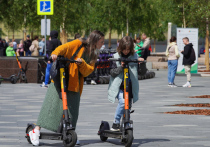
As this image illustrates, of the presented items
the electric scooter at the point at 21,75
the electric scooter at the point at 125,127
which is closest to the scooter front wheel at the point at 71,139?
the electric scooter at the point at 125,127

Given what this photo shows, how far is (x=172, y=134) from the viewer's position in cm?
934

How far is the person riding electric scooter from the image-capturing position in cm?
832

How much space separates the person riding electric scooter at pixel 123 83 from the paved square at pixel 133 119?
0.21m

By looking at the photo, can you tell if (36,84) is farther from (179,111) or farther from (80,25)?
(80,25)

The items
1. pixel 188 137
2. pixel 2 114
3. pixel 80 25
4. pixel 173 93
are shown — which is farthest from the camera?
pixel 80 25

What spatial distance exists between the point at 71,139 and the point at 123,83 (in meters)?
1.27

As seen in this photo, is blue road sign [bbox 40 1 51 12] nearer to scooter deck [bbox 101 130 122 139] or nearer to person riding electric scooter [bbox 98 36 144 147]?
person riding electric scooter [bbox 98 36 144 147]

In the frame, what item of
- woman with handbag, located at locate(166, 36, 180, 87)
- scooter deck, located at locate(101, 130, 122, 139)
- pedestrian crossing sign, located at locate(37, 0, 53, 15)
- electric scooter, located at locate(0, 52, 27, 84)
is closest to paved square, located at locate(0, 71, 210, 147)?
scooter deck, located at locate(101, 130, 122, 139)

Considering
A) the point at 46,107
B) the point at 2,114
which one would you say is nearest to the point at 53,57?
the point at 46,107

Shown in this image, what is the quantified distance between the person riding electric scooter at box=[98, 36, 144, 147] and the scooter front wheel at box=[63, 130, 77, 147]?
759mm

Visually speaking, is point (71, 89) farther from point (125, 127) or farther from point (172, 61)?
point (172, 61)

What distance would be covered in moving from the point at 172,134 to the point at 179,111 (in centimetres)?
346

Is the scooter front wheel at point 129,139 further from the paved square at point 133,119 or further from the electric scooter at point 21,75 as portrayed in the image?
the electric scooter at point 21,75

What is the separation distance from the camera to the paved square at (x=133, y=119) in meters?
8.60
